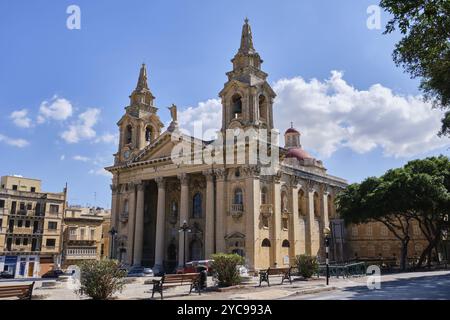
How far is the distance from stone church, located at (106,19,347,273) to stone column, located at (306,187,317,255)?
10 cm

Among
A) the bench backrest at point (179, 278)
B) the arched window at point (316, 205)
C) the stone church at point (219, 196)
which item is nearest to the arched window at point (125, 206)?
the stone church at point (219, 196)

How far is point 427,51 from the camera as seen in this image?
18469 millimetres

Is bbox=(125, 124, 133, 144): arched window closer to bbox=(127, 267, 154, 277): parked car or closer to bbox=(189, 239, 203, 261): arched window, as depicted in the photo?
bbox=(189, 239, 203, 261): arched window

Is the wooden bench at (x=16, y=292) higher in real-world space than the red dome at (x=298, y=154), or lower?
lower

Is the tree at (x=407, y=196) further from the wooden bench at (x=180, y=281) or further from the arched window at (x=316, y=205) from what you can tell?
the wooden bench at (x=180, y=281)

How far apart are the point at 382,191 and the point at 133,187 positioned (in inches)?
986

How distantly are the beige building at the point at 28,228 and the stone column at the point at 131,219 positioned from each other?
1304 cm

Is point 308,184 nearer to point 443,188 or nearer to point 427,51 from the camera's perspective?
point 443,188

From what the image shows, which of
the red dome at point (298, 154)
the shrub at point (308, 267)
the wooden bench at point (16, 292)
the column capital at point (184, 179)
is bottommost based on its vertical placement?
the wooden bench at point (16, 292)

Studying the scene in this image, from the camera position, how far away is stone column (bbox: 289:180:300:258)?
41.1 meters

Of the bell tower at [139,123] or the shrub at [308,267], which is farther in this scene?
the bell tower at [139,123]

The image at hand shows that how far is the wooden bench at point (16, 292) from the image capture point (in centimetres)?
1478

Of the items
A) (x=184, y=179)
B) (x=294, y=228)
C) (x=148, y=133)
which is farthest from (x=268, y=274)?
(x=148, y=133)

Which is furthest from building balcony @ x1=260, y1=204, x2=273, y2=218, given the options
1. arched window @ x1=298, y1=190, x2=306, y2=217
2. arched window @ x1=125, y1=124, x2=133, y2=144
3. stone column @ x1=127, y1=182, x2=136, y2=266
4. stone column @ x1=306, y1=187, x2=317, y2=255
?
arched window @ x1=125, y1=124, x2=133, y2=144
